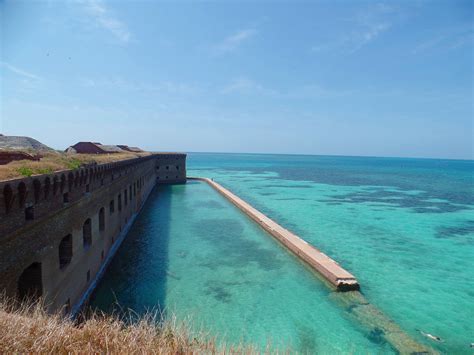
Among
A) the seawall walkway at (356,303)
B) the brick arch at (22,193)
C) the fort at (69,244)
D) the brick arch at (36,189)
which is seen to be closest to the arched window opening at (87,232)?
the fort at (69,244)

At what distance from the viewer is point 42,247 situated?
23.9ft

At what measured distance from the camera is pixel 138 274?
13297 mm

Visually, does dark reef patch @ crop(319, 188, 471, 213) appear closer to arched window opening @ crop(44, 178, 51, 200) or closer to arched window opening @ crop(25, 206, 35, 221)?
arched window opening @ crop(44, 178, 51, 200)

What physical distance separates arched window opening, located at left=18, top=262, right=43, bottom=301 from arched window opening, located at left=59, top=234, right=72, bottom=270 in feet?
6.07

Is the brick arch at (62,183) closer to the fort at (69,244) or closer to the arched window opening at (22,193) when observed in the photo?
the fort at (69,244)

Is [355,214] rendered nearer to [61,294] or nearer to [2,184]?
[61,294]

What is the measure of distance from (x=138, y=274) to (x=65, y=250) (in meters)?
4.64

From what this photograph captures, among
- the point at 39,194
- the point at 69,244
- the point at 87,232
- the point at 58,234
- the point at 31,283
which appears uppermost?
the point at 39,194

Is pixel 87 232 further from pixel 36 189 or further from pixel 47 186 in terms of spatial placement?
pixel 36 189

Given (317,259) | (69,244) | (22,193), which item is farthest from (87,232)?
(317,259)

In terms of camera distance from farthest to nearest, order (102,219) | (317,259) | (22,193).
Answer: (317,259) < (102,219) < (22,193)

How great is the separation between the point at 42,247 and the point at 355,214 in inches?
1022

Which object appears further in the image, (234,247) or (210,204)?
(210,204)

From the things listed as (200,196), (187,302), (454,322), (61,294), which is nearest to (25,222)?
(61,294)
